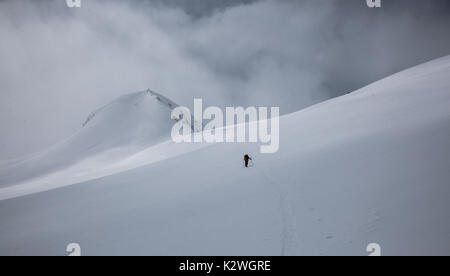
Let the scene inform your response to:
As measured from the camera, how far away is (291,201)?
35.1 ft

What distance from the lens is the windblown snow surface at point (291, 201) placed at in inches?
307

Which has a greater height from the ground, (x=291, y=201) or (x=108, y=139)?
(x=108, y=139)

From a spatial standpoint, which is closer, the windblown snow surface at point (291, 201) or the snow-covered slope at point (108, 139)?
the windblown snow surface at point (291, 201)

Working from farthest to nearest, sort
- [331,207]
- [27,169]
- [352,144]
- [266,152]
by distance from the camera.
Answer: [27,169] < [266,152] < [352,144] < [331,207]

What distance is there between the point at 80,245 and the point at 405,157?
15.2m

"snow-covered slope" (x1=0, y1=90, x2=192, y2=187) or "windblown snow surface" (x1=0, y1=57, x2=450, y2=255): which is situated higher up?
"snow-covered slope" (x1=0, y1=90, x2=192, y2=187)

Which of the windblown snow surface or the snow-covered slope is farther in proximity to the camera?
the snow-covered slope

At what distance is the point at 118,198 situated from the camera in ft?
52.4

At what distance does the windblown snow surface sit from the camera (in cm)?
780

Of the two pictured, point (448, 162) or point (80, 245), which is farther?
point (80, 245)

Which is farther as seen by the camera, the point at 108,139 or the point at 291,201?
the point at 108,139
